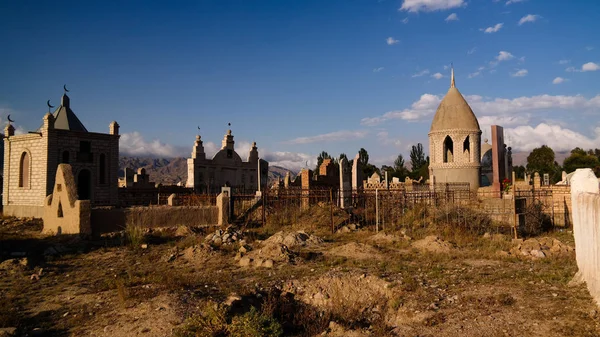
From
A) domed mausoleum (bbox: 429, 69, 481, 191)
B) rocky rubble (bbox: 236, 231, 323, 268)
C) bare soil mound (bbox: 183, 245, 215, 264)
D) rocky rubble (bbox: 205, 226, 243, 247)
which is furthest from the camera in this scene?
domed mausoleum (bbox: 429, 69, 481, 191)

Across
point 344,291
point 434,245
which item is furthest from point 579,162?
point 344,291

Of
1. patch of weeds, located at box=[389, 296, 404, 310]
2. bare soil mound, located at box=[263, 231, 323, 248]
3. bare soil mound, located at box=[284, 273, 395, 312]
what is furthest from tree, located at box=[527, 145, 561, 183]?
patch of weeds, located at box=[389, 296, 404, 310]

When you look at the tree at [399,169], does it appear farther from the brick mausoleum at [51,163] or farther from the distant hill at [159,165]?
the distant hill at [159,165]

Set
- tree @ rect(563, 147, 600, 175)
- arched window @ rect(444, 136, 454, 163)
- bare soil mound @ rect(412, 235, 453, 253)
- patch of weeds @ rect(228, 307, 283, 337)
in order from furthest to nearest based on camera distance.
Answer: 1. tree @ rect(563, 147, 600, 175)
2. arched window @ rect(444, 136, 454, 163)
3. bare soil mound @ rect(412, 235, 453, 253)
4. patch of weeds @ rect(228, 307, 283, 337)

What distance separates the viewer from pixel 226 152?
33.0 m

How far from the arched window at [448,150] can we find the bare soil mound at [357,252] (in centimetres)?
2014

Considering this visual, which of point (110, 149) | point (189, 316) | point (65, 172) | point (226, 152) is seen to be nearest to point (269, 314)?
point (189, 316)

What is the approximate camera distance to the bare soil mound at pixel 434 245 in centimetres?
1162

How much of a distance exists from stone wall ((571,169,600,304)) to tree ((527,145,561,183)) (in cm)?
5757

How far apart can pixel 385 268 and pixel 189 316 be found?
474 cm

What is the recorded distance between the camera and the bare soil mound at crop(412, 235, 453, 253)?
11.6 m

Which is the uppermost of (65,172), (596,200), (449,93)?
(449,93)

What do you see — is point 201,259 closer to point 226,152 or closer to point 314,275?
point 314,275

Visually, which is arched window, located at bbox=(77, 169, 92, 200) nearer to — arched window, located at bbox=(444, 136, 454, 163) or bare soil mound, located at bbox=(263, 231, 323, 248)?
bare soil mound, located at bbox=(263, 231, 323, 248)
